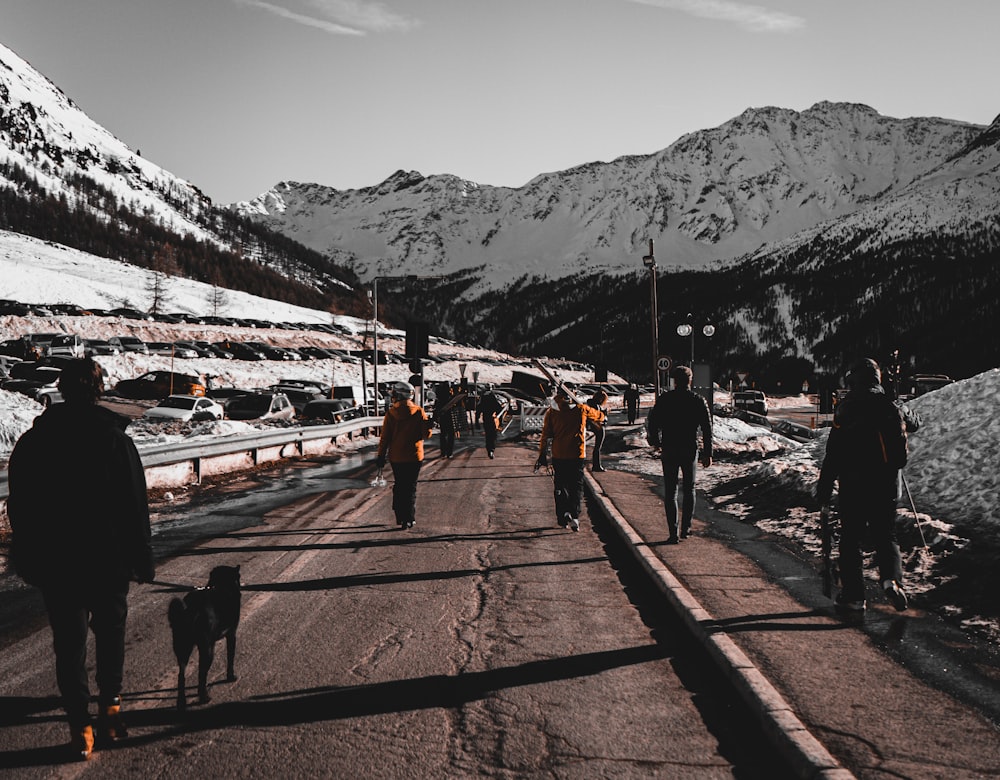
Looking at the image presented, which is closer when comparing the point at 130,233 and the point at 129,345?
the point at 129,345

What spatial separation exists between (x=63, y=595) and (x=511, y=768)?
2193 millimetres

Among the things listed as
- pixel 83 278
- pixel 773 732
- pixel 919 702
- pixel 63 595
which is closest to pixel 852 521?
pixel 919 702

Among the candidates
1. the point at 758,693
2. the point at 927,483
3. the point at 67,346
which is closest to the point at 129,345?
the point at 67,346

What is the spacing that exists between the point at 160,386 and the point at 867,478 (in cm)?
3199

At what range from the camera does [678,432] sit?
8336mm

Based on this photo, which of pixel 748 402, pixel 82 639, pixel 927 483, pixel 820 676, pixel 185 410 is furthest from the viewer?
pixel 748 402

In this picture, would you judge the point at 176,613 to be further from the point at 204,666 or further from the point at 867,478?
the point at 867,478

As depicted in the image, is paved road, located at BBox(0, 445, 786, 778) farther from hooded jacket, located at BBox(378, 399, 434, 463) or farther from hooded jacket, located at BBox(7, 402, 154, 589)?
hooded jacket, located at BBox(378, 399, 434, 463)

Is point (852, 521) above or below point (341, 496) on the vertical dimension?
above

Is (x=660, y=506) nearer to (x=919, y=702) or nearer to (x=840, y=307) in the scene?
(x=919, y=702)

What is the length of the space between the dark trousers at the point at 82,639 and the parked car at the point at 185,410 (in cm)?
1978

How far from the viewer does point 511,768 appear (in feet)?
11.3

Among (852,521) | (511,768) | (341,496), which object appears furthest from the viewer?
(341,496)

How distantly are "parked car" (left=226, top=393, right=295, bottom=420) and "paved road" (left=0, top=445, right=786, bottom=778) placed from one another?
1710 centimetres
